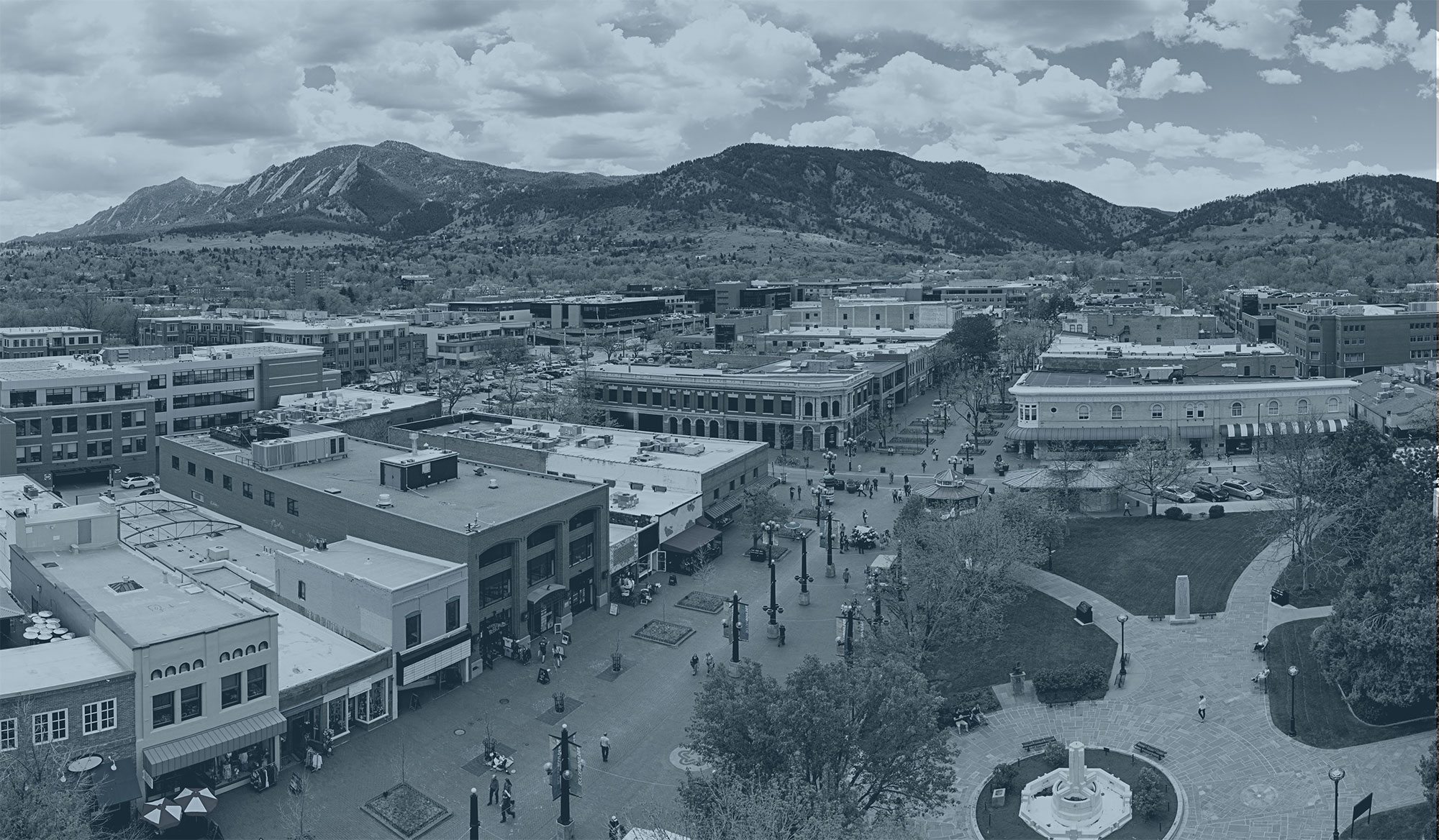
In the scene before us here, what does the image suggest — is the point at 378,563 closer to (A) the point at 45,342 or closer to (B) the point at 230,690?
(B) the point at 230,690

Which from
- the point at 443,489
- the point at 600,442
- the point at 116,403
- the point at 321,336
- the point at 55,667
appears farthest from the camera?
the point at 321,336

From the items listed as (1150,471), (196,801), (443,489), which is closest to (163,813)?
(196,801)

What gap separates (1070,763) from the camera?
33.2 meters

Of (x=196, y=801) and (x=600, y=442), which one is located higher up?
(x=600, y=442)

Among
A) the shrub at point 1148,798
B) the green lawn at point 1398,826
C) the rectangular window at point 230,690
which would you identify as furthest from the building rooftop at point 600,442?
the green lawn at point 1398,826

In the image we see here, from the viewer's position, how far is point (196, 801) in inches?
1249

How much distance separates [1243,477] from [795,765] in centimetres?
5782

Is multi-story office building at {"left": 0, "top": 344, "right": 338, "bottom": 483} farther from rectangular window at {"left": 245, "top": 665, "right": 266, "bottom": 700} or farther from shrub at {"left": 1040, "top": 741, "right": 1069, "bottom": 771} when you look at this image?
shrub at {"left": 1040, "top": 741, "right": 1069, "bottom": 771}

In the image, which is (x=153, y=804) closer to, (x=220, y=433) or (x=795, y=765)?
(x=795, y=765)

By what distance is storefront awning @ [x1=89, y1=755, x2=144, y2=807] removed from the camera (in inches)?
1247

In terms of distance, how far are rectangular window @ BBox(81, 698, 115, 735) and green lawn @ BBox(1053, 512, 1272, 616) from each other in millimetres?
40968

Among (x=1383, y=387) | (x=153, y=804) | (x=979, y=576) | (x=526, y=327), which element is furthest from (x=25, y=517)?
(x=526, y=327)

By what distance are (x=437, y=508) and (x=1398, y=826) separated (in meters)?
38.0

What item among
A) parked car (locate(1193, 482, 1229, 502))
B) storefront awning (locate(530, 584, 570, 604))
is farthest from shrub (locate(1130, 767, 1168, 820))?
parked car (locate(1193, 482, 1229, 502))
